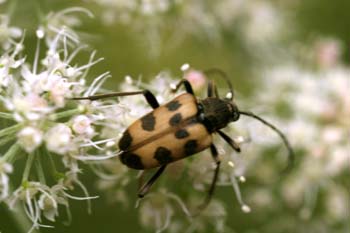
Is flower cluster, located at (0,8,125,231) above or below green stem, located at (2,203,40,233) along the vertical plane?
above

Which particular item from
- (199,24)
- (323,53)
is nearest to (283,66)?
(323,53)

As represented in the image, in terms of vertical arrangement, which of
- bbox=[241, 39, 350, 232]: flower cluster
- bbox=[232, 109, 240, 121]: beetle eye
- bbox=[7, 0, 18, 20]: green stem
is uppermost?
bbox=[7, 0, 18, 20]: green stem

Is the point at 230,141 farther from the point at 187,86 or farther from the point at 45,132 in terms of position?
the point at 45,132

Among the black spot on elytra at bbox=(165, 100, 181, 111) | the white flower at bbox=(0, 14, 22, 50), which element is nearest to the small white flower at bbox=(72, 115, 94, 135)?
the black spot on elytra at bbox=(165, 100, 181, 111)

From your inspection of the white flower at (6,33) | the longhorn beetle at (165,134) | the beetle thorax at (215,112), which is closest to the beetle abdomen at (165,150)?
the longhorn beetle at (165,134)

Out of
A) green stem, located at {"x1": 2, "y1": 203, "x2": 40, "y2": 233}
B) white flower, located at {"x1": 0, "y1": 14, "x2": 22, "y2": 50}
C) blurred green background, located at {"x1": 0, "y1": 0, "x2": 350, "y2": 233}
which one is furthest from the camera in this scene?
blurred green background, located at {"x1": 0, "y1": 0, "x2": 350, "y2": 233}

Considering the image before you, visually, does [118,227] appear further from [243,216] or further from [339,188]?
[339,188]

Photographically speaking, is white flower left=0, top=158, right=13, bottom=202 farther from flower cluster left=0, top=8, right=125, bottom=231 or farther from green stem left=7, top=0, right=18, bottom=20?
green stem left=7, top=0, right=18, bottom=20
